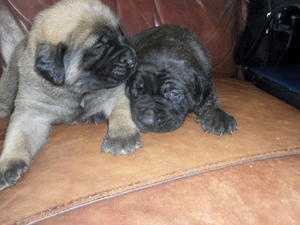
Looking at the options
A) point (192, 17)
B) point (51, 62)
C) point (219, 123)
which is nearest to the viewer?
point (219, 123)

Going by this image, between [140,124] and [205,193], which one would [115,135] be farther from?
[205,193]

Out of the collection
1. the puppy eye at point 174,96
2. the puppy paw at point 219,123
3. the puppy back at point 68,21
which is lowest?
the puppy paw at point 219,123

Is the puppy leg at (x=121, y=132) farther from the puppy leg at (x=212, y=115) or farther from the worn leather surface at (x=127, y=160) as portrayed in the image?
the puppy leg at (x=212, y=115)

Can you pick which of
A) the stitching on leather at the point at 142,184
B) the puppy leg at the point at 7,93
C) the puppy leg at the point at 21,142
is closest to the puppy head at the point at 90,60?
the puppy leg at the point at 21,142

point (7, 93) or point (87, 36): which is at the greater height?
point (87, 36)

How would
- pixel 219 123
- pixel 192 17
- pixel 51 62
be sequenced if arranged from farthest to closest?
pixel 192 17, pixel 51 62, pixel 219 123

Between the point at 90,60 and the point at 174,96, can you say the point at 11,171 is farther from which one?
the point at 174,96

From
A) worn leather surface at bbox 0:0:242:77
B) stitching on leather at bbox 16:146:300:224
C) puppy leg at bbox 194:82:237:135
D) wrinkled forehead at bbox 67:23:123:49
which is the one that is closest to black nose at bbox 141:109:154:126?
puppy leg at bbox 194:82:237:135

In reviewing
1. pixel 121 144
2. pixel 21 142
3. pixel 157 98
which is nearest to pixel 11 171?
pixel 21 142
